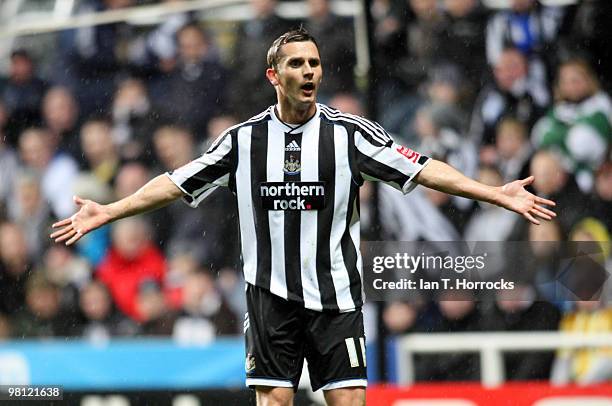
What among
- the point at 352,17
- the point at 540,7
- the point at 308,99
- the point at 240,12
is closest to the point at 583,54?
the point at 540,7

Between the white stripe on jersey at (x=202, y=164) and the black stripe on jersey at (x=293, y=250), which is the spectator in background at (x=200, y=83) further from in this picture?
the black stripe on jersey at (x=293, y=250)

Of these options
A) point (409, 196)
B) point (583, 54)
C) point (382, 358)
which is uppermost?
point (583, 54)

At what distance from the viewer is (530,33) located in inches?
238

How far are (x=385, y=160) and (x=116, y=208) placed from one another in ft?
3.29

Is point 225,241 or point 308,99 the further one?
point 225,241

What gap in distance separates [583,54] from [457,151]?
831 millimetres

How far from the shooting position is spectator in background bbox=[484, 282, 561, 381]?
6031mm

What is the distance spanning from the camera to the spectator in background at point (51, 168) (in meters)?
6.18

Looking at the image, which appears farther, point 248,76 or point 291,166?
point 248,76

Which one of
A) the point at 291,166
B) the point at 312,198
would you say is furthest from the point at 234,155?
the point at 312,198

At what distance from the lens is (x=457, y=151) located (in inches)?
237

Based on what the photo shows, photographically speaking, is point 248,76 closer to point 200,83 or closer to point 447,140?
point 200,83

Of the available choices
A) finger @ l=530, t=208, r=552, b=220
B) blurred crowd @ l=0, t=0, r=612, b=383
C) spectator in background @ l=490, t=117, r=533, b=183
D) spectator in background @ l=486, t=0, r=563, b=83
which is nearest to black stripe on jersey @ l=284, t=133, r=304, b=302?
finger @ l=530, t=208, r=552, b=220

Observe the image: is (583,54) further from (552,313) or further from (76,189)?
(76,189)
